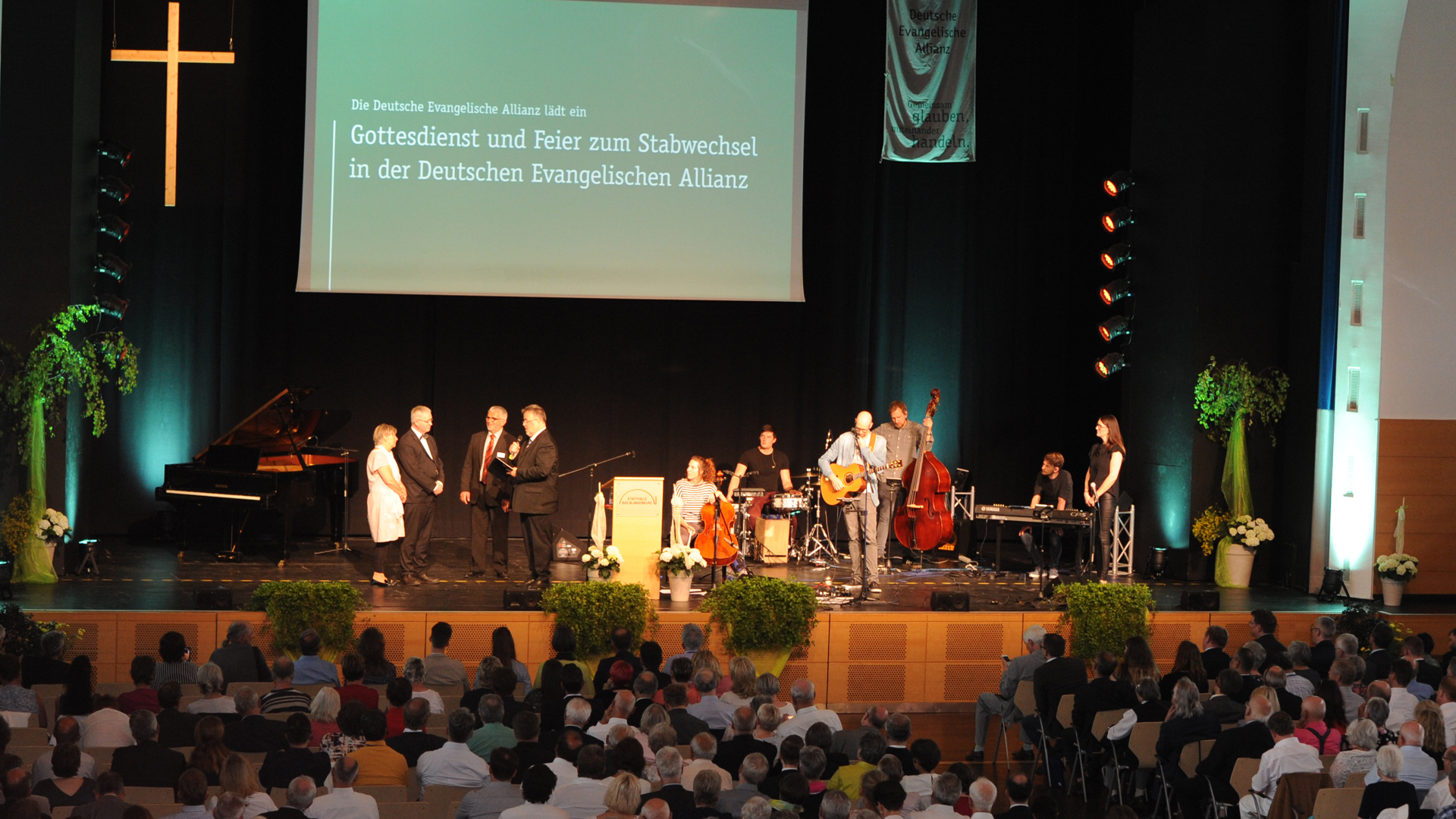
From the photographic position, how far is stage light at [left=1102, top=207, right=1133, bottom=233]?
13375 mm

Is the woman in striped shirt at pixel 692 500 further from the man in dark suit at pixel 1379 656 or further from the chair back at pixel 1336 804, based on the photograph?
the chair back at pixel 1336 804

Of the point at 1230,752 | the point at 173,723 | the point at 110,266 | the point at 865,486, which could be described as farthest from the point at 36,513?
the point at 1230,752

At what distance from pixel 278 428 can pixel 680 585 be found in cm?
416

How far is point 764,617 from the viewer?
387 inches

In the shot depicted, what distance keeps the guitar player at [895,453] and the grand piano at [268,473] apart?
190 inches

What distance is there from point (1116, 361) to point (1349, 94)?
305cm

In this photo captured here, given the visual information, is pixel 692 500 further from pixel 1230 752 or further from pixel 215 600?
pixel 1230 752

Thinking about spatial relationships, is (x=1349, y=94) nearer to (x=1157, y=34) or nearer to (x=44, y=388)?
(x=1157, y=34)

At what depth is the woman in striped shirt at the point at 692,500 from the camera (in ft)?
37.8

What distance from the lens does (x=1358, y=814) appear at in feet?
19.7

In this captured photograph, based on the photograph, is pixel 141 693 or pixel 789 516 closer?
pixel 141 693

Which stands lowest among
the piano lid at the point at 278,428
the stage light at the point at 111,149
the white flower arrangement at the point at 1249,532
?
the white flower arrangement at the point at 1249,532

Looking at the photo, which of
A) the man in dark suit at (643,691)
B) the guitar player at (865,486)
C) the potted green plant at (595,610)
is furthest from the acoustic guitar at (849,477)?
the man in dark suit at (643,691)

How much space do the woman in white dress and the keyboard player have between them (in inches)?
211
